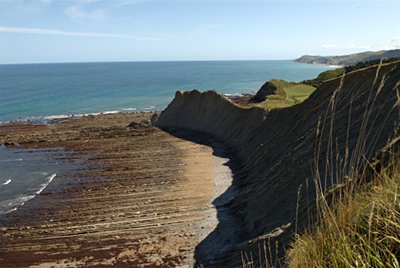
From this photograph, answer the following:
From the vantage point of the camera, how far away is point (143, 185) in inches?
1196

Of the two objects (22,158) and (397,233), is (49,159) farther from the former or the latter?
(397,233)

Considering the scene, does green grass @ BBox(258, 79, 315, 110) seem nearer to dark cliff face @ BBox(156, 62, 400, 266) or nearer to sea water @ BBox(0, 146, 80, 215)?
dark cliff face @ BBox(156, 62, 400, 266)

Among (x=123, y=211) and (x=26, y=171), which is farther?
(x=26, y=171)

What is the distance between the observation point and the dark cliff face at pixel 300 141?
13.5 metres

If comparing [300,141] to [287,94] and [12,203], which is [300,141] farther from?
[287,94]

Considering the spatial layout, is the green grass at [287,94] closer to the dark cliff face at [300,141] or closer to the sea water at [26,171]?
the dark cliff face at [300,141]

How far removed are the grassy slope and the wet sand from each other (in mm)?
14466

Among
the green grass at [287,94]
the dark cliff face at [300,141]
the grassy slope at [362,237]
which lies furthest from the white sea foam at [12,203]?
the green grass at [287,94]

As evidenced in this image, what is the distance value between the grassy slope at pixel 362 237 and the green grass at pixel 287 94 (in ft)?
137

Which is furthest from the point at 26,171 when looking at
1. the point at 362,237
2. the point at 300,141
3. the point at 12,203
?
the point at 362,237

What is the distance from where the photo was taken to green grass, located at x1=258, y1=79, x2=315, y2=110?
47.9m

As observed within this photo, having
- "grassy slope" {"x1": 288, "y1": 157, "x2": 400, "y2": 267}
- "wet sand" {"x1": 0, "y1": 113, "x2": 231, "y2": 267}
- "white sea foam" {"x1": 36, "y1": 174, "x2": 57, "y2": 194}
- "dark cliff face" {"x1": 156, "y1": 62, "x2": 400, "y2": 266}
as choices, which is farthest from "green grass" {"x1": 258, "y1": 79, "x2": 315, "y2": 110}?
"grassy slope" {"x1": 288, "y1": 157, "x2": 400, "y2": 267}

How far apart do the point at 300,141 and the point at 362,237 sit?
20.3m

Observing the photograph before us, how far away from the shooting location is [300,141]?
24000 mm
